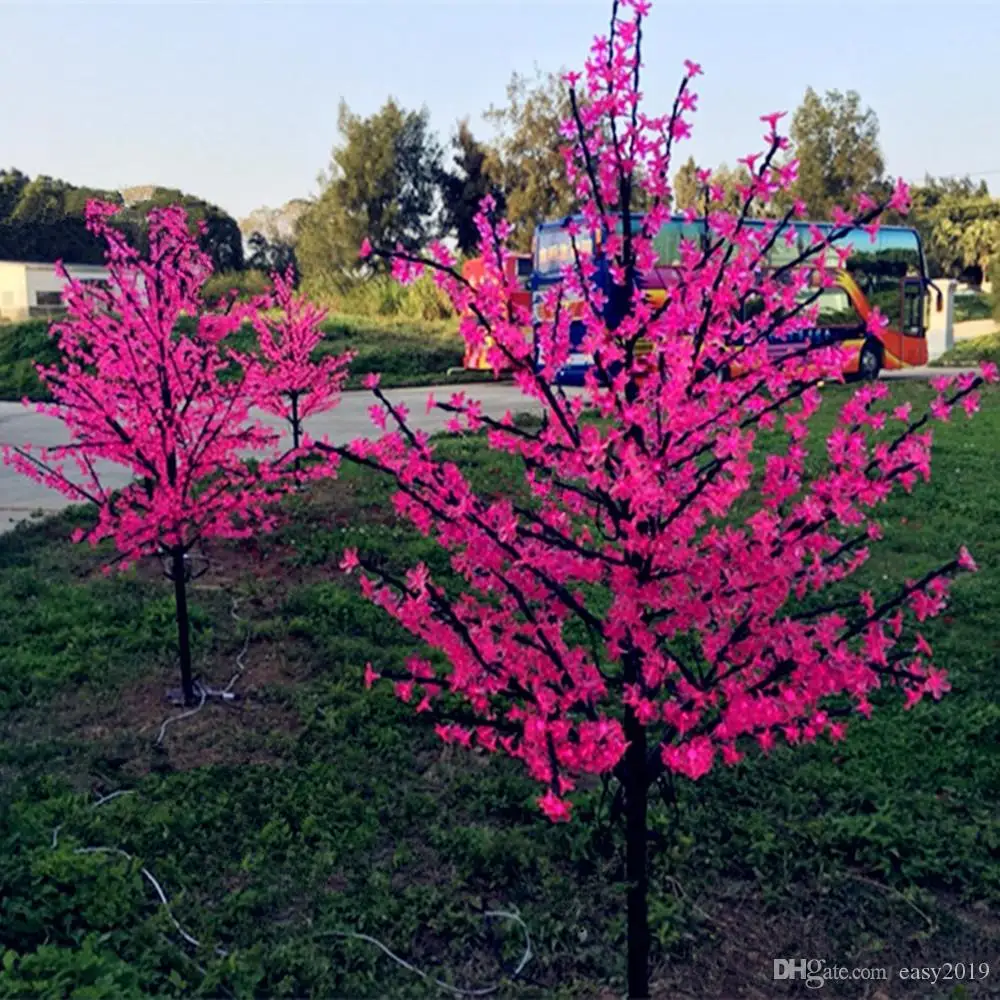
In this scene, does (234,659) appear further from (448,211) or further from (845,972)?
(448,211)

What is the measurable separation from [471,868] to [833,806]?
1550 mm

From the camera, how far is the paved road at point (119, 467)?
10039 millimetres

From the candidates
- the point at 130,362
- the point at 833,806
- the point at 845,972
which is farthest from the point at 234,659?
the point at 845,972

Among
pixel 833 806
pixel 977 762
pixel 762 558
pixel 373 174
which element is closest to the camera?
pixel 762 558

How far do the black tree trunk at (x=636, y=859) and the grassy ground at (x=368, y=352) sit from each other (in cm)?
1980

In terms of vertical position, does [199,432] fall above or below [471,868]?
above

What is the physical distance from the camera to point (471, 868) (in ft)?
12.8

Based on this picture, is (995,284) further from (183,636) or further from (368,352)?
(183,636)

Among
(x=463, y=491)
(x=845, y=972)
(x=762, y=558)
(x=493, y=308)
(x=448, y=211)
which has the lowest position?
(x=845, y=972)

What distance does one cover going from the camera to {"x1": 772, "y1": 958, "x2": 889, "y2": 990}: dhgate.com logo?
3367 mm

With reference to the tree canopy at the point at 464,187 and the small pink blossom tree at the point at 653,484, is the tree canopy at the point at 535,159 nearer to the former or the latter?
the tree canopy at the point at 464,187

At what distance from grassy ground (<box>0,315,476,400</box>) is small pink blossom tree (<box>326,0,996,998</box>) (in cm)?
1973

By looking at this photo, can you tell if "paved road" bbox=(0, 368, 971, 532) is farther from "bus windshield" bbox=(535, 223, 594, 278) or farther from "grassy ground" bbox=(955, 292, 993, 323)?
Result: "grassy ground" bbox=(955, 292, 993, 323)

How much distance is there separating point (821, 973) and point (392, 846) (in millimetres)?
1637
